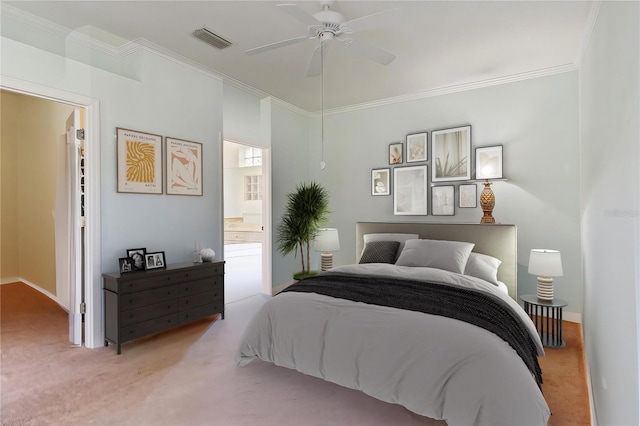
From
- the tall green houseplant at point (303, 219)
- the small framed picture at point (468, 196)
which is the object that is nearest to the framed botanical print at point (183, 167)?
the tall green houseplant at point (303, 219)

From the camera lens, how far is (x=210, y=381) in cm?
258

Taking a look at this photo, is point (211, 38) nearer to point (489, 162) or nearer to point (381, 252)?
point (381, 252)

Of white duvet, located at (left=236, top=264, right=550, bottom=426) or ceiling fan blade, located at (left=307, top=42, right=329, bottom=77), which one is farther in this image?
ceiling fan blade, located at (left=307, top=42, right=329, bottom=77)

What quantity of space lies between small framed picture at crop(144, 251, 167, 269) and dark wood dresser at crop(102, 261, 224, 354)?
9 centimetres

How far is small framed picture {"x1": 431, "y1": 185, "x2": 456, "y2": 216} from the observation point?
4.60 metres

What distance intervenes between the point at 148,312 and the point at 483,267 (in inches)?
133

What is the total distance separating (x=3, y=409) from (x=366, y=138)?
486cm

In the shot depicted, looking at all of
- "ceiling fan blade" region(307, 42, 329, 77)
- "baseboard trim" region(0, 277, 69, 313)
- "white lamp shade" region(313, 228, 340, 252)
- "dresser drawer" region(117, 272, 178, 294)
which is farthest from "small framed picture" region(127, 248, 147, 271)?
"ceiling fan blade" region(307, 42, 329, 77)

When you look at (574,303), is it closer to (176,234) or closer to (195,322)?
(195,322)

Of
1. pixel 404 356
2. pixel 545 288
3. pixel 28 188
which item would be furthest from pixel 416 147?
pixel 28 188

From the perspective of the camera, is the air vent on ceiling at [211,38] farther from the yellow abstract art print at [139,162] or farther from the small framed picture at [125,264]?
the small framed picture at [125,264]

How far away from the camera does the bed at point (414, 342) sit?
1.83 metres

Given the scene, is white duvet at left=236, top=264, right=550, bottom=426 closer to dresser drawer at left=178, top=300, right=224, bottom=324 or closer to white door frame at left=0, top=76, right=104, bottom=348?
dresser drawer at left=178, top=300, right=224, bottom=324

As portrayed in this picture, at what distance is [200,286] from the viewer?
371 centimetres
